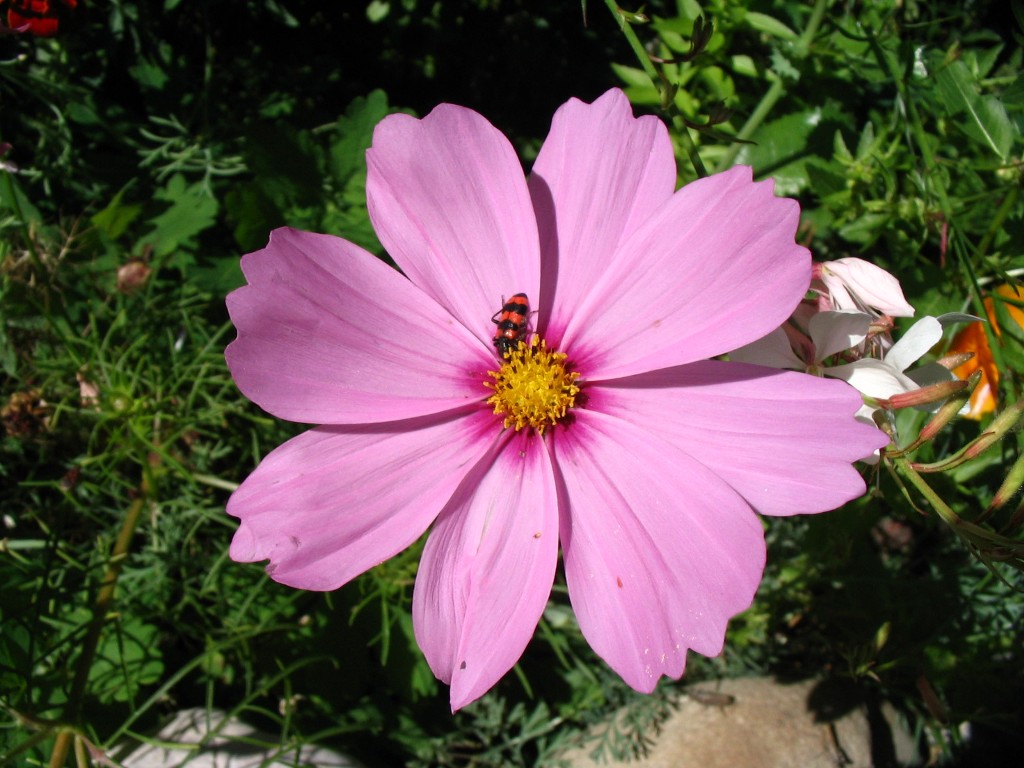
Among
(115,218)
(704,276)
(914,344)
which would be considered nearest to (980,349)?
(914,344)

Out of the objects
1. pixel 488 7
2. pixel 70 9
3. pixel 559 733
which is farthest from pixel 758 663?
pixel 70 9

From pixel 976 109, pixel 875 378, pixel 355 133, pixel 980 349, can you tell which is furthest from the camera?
pixel 355 133

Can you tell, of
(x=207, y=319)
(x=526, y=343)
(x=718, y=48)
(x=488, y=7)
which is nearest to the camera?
(x=526, y=343)

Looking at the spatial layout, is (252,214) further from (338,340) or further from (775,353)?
(775,353)

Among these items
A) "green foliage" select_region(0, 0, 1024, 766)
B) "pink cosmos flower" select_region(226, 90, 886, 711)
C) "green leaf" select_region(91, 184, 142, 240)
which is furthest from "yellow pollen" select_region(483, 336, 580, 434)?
"green leaf" select_region(91, 184, 142, 240)

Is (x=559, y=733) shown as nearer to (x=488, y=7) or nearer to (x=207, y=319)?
(x=207, y=319)

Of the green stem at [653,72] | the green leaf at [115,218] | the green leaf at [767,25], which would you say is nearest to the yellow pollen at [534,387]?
the green stem at [653,72]

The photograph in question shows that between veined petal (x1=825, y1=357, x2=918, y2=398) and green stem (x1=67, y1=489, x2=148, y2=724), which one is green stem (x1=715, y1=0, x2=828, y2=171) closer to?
veined petal (x1=825, y1=357, x2=918, y2=398)
